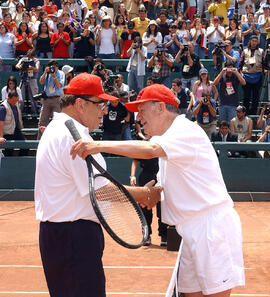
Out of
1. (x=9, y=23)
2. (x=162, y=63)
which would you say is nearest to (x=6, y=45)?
(x=9, y=23)

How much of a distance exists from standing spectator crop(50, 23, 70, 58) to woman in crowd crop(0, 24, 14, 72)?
44.2 inches

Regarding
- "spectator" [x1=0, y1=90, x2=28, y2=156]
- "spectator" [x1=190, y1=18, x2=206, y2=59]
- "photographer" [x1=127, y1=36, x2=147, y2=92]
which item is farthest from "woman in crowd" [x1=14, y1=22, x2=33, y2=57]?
"spectator" [x1=190, y1=18, x2=206, y2=59]

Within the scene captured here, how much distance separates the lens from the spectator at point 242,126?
15352 mm

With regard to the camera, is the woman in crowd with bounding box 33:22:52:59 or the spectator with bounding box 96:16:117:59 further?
the spectator with bounding box 96:16:117:59

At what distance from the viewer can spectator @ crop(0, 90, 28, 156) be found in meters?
14.8

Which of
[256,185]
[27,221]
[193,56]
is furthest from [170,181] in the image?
[193,56]

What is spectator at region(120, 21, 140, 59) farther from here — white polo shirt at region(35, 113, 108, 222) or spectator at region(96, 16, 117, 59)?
white polo shirt at region(35, 113, 108, 222)

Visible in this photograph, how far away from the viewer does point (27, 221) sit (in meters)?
12.5

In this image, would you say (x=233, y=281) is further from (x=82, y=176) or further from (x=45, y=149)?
(x=45, y=149)

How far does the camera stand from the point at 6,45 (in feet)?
60.0

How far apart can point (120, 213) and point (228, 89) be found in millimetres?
11784

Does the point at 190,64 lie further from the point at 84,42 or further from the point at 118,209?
the point at 118,209

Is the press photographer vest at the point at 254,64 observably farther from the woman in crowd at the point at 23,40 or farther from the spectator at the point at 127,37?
the woman in crowd at the point at 23,40

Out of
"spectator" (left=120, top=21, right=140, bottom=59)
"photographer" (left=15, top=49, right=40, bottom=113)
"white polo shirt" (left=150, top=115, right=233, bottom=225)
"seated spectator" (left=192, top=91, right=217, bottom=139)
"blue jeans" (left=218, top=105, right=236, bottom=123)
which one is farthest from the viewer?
"spectator" (left=120, top=21, right=140, bottom=59)
